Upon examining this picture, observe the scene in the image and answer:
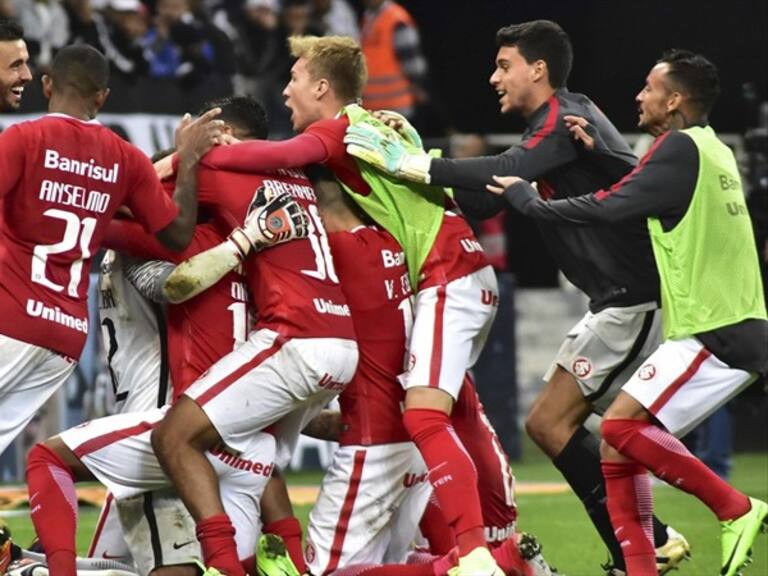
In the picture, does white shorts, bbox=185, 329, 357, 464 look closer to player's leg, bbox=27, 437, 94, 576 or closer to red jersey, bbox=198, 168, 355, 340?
red jersey, bbox=198, 168, 355, 340

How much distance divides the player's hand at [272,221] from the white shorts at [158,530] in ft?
3.47

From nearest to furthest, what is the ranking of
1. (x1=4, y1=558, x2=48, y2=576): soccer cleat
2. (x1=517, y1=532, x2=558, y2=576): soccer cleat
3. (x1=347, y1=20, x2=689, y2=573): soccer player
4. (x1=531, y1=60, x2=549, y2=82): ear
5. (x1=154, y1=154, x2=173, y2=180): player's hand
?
1. (x1=4, y1=558, x2=48, y2=576): soccer cleat
2. (x1=517, y1=532, x2=558, y2=576): soccer cleat
3. (x1=154, y1=154, x2=173, y2=180): player's hand
4. (x1=347, y1=20, x2=689, y2=573): soccer player
5. (x1=531, y1=60, x2=549, y2=82): ear

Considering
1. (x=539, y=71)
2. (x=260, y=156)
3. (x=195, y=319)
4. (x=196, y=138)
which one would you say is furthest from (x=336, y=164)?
(x=539, y=71)

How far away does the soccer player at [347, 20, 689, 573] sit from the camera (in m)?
7.59

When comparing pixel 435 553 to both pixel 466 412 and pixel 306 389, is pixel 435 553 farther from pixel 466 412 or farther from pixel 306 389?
pixel 306 389

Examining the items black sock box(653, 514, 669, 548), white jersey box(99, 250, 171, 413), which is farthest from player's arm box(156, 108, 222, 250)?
black sock box(653, 514, 669, 548)

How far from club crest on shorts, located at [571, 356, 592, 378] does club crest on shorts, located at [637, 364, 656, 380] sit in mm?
629

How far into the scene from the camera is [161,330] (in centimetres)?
737

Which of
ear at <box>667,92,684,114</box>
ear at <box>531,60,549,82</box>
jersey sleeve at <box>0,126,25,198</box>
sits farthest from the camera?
ear at <box>531,60,549,82</box>

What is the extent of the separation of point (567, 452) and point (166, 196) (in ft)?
6.94

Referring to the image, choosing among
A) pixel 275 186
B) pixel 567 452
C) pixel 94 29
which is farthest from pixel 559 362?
pixel 94 29

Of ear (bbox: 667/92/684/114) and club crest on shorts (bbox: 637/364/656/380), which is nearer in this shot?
club crest on shorts (bbox: 637/364/656/380)

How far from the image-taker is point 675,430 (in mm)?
7156

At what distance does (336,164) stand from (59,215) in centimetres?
121
